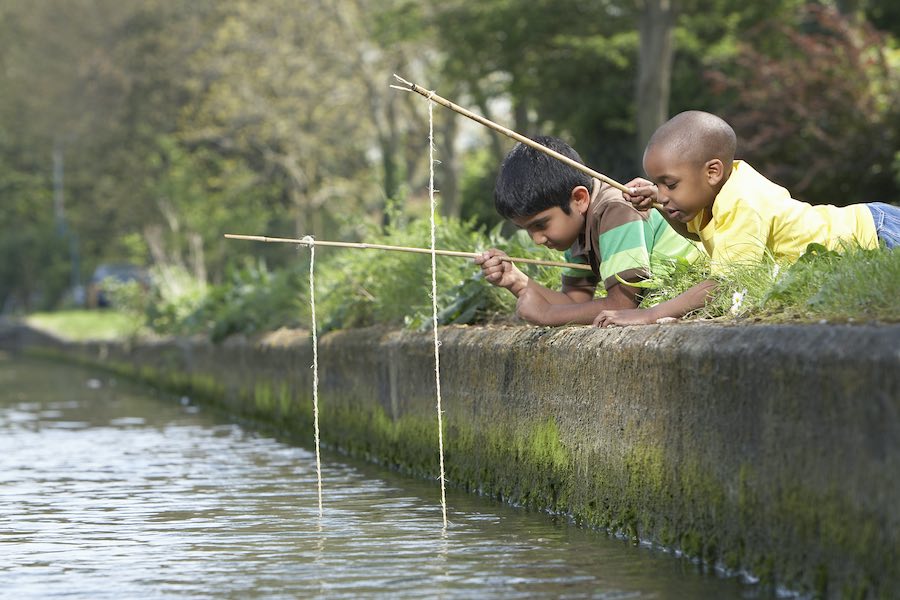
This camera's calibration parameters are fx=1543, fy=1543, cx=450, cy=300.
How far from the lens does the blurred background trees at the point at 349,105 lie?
737 inches

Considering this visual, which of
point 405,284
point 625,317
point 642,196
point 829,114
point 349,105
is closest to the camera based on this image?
point 625,317

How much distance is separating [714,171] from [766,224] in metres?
0.26

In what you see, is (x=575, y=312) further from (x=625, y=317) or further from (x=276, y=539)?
(x=276, y=539)

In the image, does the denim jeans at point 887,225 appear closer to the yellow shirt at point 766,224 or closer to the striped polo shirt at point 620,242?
the yellow shirt at point 766,224

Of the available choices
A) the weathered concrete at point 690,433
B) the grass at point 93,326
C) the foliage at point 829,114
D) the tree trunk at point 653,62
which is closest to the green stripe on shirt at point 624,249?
the weathered concrete at point 690,433

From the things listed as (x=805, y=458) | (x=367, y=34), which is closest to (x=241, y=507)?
(x=805, y=458)

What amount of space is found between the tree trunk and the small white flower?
1460cm

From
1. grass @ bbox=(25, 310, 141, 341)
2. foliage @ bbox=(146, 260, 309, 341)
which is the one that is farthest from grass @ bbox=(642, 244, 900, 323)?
grass @ bbox=(25, 310, 141, 341)

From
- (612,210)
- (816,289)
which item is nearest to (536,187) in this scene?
(612,210)

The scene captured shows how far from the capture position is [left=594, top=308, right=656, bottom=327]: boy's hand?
5.40m

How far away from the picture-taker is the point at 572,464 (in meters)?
5.76

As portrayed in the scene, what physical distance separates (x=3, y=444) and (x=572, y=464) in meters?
5.90

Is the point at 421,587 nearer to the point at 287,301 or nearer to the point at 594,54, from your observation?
the point at 287,301

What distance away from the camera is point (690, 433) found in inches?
184
